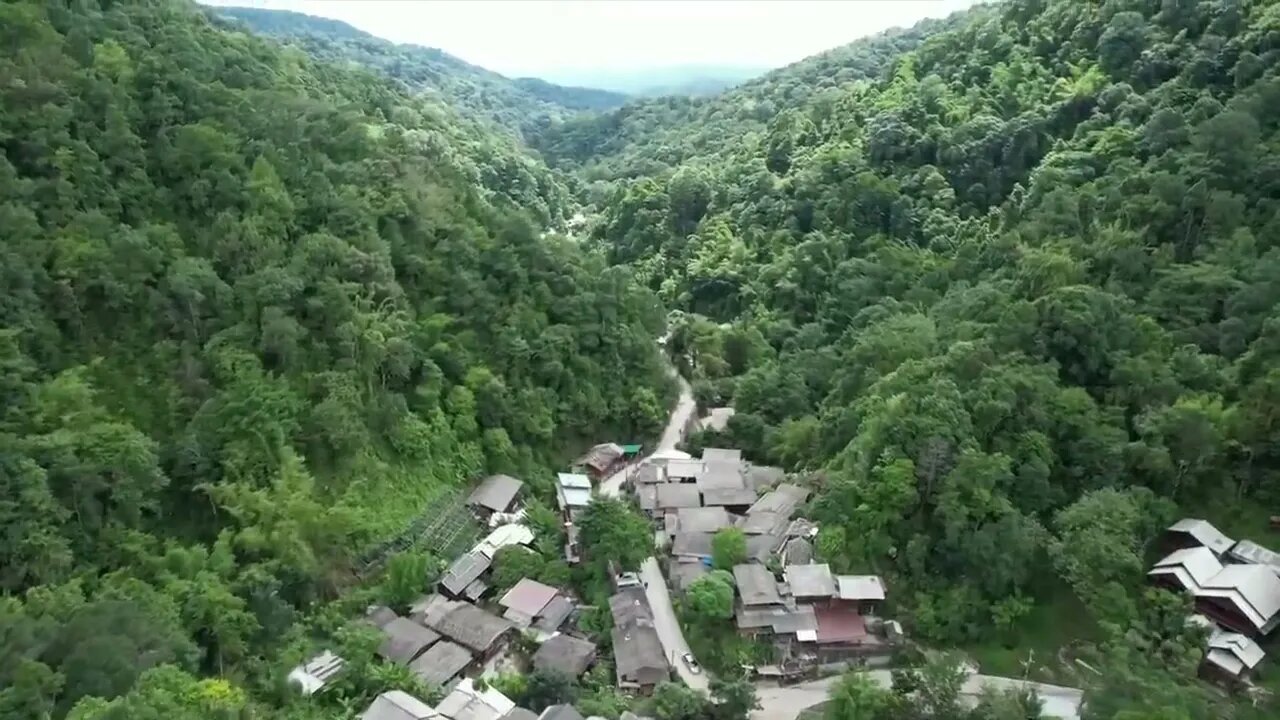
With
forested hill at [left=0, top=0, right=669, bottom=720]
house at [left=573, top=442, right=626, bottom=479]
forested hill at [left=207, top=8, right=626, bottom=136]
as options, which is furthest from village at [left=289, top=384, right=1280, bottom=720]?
forested hill at [left=207, top=8, right=626, bottom=136]

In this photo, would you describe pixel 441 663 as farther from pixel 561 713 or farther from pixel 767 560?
pixel 767 560

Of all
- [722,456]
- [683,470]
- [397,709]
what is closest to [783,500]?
[683,470]

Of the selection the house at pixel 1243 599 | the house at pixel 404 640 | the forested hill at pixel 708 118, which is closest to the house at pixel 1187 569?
the house at pixel 1243 599

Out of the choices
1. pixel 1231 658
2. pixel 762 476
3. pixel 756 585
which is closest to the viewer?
pixel 1231 658

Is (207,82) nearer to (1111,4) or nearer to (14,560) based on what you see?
(14,560)

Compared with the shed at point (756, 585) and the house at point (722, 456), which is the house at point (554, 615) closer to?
the shed at point (756, 585)

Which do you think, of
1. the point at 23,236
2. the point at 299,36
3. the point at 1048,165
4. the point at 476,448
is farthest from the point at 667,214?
the point at 299,36
